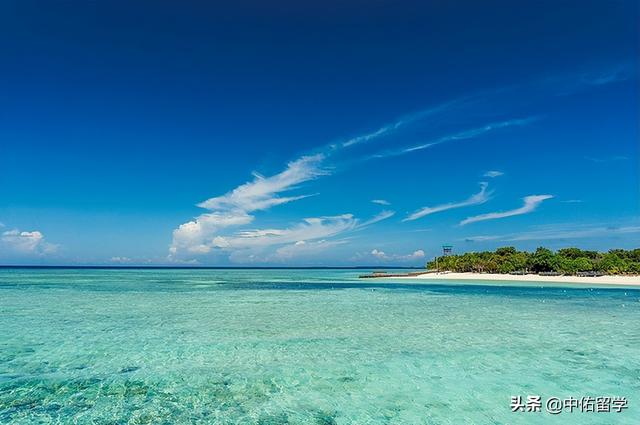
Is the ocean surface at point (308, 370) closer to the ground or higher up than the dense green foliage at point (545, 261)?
closer to the ground

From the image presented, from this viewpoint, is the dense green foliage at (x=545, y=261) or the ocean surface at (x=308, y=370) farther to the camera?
the dense green foliage at (x=545, y=261)

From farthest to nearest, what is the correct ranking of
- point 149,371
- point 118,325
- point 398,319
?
point 398,319
point 118,325
point 149,371

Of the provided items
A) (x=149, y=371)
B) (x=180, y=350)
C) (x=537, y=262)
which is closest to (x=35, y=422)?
(x=149, y=371)

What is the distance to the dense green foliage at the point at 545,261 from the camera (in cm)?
7769

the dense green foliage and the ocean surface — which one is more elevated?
the dense green foliage

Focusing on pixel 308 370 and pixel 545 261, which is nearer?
pixel 308 370

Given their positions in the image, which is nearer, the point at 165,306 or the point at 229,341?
the point at 229,341

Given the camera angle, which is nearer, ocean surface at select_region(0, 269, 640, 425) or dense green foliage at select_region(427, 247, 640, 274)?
ocean surface at select_region(0, 269, 640, 425)

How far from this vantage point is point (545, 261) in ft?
283

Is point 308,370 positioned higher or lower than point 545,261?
lower

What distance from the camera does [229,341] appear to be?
612 inches

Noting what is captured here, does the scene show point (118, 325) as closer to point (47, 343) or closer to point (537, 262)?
point (47, 343)

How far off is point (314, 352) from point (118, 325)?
11.0 m

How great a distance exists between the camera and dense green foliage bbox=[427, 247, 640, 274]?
255ft
